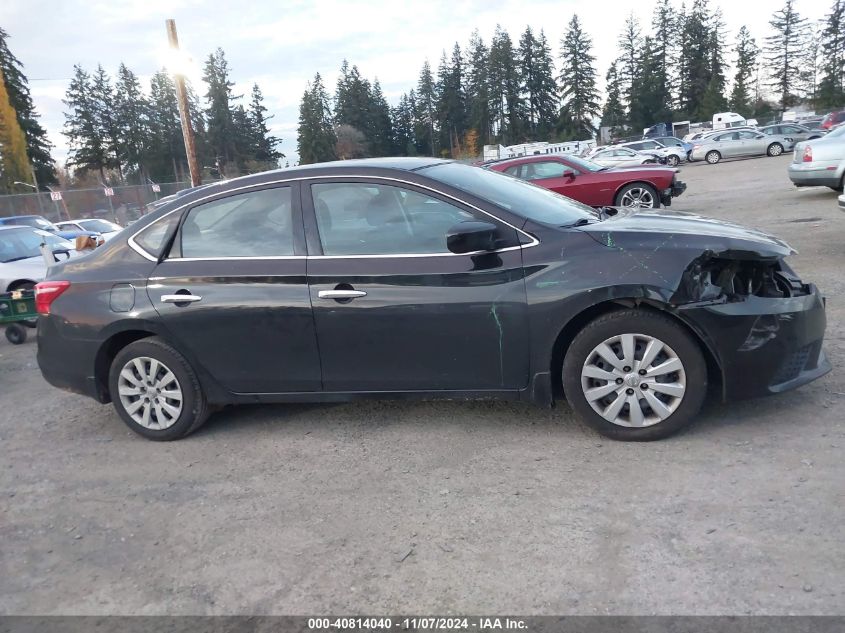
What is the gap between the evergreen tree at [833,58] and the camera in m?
74.7

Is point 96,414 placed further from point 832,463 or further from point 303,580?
point 832,463

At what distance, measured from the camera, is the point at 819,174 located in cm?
1275

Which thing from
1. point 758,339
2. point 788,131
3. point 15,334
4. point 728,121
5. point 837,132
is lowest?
point 15,334

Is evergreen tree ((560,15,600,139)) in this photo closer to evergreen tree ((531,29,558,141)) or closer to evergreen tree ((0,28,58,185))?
evergreen tree ((531,29,558,141))

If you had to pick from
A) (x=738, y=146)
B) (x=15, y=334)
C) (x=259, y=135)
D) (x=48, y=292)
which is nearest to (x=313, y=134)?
(x=259, y=135)


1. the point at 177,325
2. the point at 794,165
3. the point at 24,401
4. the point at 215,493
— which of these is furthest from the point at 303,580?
the point at 794,165

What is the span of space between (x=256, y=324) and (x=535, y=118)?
86.1m

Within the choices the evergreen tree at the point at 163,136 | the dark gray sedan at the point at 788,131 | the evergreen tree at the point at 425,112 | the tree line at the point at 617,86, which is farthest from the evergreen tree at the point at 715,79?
the evergreen tree at the point at 163,136

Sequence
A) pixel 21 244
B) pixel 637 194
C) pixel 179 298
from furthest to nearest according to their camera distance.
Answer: pixel 637 194 → pixel 21 244 → pixel 179 298

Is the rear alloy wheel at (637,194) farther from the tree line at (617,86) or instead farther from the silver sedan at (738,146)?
the tree line at (617,86)

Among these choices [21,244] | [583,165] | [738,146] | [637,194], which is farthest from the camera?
[738,146]

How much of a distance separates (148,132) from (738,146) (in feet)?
203

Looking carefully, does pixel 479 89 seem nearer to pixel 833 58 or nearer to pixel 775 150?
pixel 833 58

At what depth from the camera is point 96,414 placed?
18.0 ft
